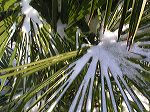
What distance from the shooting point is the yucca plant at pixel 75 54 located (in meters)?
0.88

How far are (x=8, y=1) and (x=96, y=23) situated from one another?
33 centimetres

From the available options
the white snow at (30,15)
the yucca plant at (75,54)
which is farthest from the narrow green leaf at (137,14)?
the white snow at (30,15)

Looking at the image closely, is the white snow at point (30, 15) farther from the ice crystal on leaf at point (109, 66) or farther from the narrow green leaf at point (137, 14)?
the narrow green leaf at point (137, 14)

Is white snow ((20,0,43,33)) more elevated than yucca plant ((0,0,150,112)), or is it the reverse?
white snow ((20,0,43,33))

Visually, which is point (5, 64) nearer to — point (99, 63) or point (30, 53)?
point (30, 53)

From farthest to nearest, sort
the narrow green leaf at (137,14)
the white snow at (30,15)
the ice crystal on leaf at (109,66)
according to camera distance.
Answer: the white snow at (30,15)
the ice crystal on leaf at (109,66)
the narrow green leaf at (137,14)

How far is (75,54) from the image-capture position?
38.4 inches

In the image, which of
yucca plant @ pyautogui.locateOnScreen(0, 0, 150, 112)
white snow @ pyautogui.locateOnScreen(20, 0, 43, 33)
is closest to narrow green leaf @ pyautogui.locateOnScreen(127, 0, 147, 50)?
yucca plant @ pyautogui.locateOnScreen(0, 0, 150, 112)

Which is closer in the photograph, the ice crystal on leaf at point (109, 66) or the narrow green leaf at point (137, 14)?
the narrow green leaf at point (137, 14)

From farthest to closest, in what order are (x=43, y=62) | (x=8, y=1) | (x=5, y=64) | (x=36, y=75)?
(x=5, y=64), (x=36, y=75), (x=8, y=1), (x=43, y=62)

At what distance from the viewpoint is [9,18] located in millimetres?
1134

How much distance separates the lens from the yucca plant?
0.88 meters

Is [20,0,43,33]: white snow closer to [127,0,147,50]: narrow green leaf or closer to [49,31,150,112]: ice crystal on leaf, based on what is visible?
[49,31,150,112]: ice crystal on leaf

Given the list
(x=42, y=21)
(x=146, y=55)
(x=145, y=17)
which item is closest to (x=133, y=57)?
(x=146, y=55)
